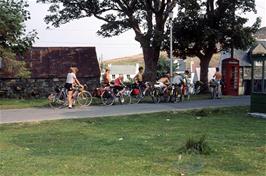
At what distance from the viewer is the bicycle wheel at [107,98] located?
939 inches

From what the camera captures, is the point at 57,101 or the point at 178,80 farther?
the point at 178,80

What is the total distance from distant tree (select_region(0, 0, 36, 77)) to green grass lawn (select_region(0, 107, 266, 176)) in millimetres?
10470

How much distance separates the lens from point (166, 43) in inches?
1320

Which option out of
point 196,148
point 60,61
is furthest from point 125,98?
point 60,61

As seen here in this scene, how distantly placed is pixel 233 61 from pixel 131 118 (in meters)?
18.8

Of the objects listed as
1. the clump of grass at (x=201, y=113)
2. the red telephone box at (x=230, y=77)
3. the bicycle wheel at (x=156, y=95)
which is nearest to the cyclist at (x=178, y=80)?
the bicycle wheel at (x=156, y=95)

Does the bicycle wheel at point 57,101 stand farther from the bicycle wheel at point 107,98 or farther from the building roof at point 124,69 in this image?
the building roof at point 124,69

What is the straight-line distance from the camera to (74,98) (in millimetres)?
22922

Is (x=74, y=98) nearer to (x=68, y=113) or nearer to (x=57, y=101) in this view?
(x=57, y=101)

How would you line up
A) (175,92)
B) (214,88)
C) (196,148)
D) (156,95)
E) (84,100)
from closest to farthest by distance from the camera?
(196,148) < (84,100) < (156,95) < (175,92) < (214,88)

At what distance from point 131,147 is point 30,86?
26.2 meters

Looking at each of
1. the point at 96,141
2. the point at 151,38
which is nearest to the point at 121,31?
the point at 151,38

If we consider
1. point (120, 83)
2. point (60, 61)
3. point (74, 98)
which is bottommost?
point (74, 98)

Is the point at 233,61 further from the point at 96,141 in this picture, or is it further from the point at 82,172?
the point at 82,172
